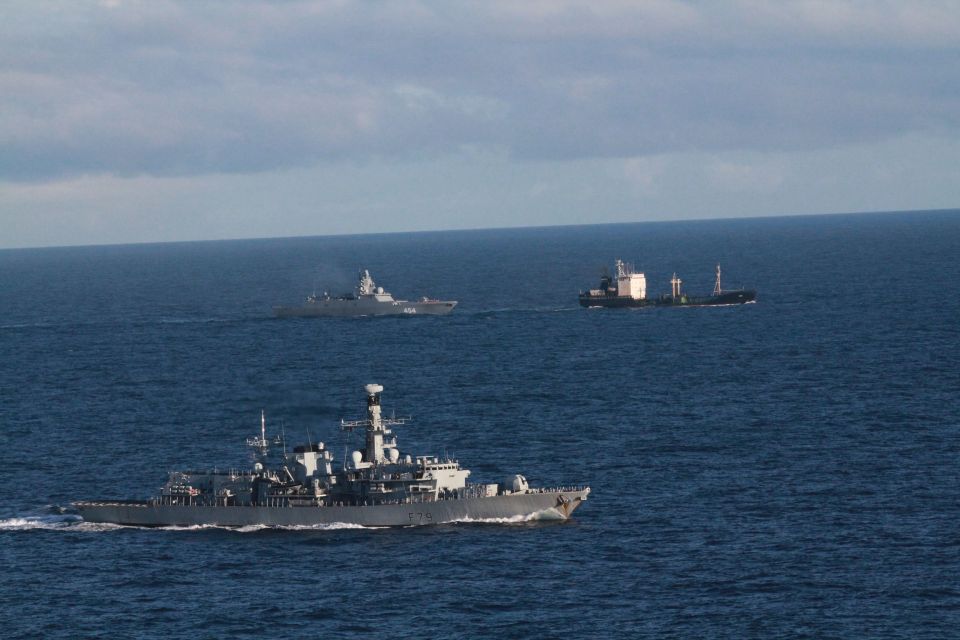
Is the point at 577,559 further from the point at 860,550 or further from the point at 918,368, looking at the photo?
the point at 918,368

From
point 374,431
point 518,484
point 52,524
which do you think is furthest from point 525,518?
point 52,524

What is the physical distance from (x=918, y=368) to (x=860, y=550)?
75305 millimetres

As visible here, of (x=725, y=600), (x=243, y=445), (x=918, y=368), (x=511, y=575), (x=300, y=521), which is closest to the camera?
(x=725, y=600)

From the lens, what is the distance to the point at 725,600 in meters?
79.7

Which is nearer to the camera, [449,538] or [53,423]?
[449,538]

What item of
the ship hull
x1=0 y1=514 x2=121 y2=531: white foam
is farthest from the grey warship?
x1=0 y1=514 x2=121 y2=531: white foam

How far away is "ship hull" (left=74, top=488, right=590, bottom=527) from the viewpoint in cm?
9800

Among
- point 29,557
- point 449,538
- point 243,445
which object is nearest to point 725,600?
point 449,538

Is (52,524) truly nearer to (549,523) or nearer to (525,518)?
(525,518)

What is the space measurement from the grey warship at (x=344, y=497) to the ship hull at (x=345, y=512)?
67mm

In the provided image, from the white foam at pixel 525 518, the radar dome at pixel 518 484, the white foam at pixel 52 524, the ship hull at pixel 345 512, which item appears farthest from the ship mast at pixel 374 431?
the white foam at pixel 52 524

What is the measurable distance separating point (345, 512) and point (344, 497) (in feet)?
5.51

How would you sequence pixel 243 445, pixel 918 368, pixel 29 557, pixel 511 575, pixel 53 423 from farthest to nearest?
pixel 918 368
pixel 53 423
pixel 243 445
pixel 29 557
pixel 511 575

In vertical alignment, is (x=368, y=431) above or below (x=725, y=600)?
above
